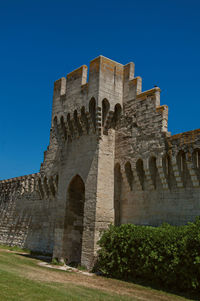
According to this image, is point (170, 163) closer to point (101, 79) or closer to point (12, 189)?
point (101, 79)

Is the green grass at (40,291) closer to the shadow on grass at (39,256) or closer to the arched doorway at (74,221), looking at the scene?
the arched doorway at (74,221)

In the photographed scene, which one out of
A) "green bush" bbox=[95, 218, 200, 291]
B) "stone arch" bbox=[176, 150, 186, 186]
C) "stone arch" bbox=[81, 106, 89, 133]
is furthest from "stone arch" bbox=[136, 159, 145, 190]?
"stone arch" bbox=[81, 106, 89, 133]

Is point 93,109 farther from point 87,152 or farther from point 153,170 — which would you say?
point 153,170

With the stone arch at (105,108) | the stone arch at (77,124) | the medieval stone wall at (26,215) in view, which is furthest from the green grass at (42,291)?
the medieval stone wall at (26,215)

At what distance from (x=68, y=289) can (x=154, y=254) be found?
9.70 feet

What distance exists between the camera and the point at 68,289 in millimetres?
9500

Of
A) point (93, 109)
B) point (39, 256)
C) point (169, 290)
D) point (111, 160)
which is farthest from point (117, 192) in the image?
point (39, 256)

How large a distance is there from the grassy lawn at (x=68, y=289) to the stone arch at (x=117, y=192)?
9.79 ft

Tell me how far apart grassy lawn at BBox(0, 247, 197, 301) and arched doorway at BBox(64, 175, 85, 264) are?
344 centimetres

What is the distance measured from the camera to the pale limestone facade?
12.2 metres

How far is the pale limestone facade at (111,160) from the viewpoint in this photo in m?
12.2

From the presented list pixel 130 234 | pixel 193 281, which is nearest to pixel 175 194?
pixel 130 234

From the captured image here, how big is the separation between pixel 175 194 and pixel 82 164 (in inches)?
189

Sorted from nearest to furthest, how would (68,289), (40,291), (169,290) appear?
(40,291), (68,289), (169,290)
